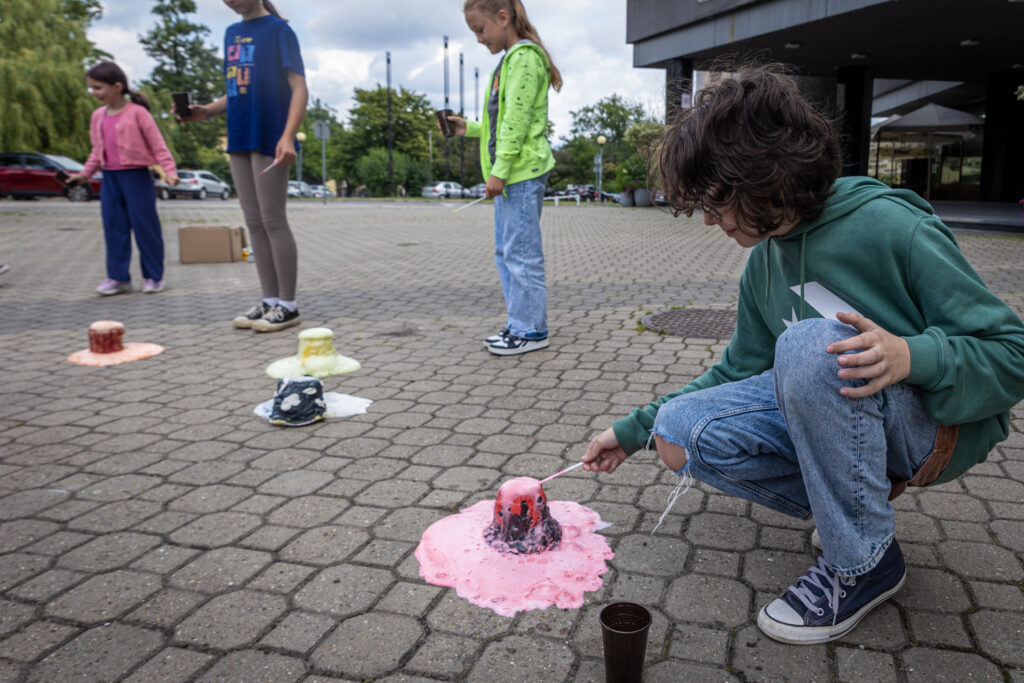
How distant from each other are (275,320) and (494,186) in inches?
80.8

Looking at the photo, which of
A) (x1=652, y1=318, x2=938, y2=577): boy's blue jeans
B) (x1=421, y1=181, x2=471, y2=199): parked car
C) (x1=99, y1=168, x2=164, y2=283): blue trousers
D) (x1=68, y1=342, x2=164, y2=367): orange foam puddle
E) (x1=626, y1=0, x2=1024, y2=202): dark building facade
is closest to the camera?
(x1=652, y1=318, x2=938, y2=577): boy's blue jeans

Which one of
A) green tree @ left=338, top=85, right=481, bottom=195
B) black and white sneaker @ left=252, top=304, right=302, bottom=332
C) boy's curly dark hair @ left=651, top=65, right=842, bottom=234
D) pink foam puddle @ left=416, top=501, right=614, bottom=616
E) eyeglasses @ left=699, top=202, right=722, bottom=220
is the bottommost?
pink foam puddle @ left=416, top=501, right=614, bottom=616

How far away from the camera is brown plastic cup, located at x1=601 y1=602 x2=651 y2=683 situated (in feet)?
5.08

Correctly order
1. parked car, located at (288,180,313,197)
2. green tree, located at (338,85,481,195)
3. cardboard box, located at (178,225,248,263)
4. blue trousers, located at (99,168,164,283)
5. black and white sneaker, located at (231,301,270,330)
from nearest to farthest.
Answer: black and white sneaker, located at (231,301,270,330) → blue trousers, located at (99,168,164,283) → cardboard box, located at (178,225,248,263) → parked car, located at (288,180,313,197) → green tree, located at (338,85,481,195)

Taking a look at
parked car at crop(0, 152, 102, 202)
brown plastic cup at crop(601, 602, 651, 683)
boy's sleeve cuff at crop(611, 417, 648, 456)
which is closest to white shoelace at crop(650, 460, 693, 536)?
boy's sleeve cuff at crop(611, 417, 648, 456)

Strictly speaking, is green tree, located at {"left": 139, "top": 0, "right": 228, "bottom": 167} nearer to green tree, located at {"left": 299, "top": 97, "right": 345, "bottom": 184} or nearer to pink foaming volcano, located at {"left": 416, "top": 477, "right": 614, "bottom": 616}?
green tree, located at {"left": 299, "top": 97, "right": 345, "bottom": 184}

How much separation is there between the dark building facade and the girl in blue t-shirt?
8.17m

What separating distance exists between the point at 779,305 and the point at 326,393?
99.4 inches

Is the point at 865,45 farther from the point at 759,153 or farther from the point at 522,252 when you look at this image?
→ the point at 759,153

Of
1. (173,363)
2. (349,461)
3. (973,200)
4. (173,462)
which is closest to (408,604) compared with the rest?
(349,461)

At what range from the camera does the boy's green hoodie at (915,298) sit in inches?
61.6

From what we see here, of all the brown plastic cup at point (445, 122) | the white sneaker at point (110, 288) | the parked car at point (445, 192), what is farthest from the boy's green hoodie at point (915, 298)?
the parked car at point (445, 192)

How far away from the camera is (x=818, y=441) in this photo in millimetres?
1679

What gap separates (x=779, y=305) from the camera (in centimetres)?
201
